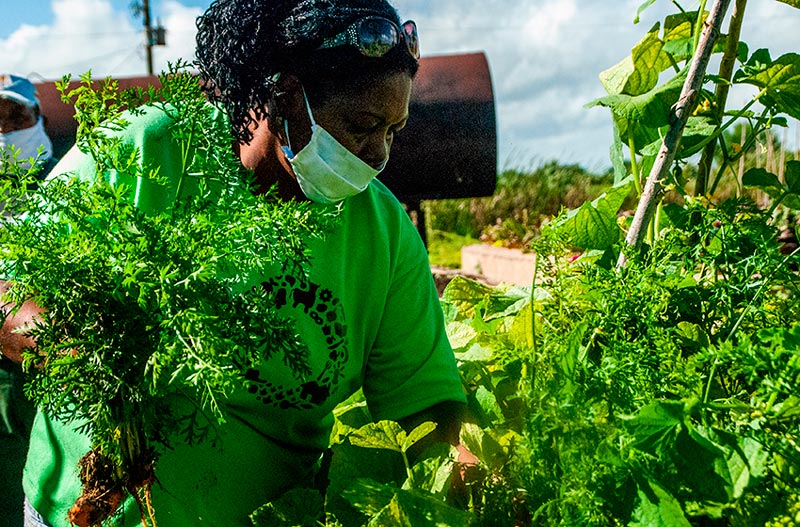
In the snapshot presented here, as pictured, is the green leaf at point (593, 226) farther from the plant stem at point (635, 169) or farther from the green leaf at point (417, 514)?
the green leaf at point (417, 514)

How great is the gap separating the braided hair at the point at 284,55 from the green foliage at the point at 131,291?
15.7 inches

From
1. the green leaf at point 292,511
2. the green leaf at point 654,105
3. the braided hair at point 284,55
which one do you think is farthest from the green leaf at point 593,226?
the green leaf at point 292,511

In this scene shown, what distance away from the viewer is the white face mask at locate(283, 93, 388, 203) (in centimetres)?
148

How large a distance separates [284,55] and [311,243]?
354 millimetres

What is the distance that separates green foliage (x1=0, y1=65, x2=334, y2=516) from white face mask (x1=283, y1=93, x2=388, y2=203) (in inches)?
15.3

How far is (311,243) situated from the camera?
1.54 metres

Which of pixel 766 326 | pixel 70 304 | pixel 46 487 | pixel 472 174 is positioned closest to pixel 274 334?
pixel 70 304

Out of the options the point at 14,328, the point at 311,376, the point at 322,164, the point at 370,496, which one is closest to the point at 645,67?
the point at 322,164

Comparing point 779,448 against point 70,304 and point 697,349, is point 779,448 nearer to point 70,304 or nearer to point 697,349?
point 697,349

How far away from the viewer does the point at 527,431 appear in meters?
1.01

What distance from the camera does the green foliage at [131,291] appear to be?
96 cm

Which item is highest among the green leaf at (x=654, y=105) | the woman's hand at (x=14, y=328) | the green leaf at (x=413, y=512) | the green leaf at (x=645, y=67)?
the green leaf at (x=645, y=67)

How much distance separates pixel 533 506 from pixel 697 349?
0.33 metres

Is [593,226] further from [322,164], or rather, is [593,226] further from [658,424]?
[658,424]
